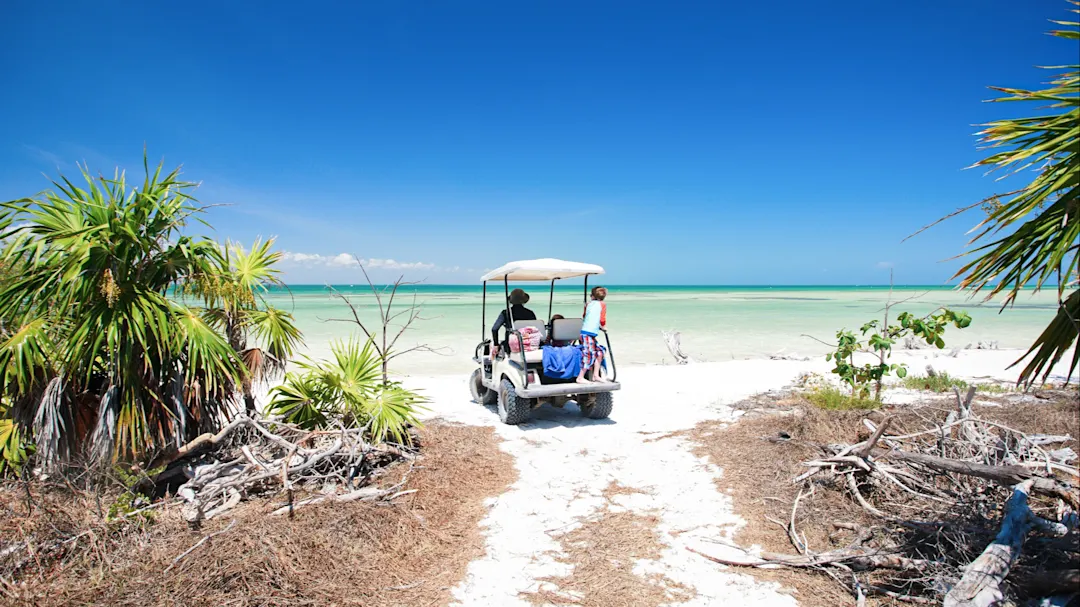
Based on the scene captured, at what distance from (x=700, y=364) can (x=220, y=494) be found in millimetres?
10154

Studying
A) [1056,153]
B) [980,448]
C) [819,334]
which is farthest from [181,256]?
[819,334]

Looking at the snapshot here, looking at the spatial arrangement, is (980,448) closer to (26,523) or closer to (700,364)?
(26,523)

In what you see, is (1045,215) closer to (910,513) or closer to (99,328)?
(910,513)

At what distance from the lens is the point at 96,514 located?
11.0 ft

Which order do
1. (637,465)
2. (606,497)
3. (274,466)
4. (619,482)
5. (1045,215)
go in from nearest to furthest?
(1045,215)
(274,466)
(606,497)
(619,482)
(637,465)

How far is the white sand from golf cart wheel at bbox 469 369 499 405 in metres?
0.18

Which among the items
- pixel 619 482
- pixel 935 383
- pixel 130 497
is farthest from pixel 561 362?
pixel 935 383

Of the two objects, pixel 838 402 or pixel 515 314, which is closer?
pixel 838 402

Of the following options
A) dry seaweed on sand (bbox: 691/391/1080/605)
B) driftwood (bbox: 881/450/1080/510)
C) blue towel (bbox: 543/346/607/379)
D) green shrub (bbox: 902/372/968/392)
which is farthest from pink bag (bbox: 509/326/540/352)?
green shrub (bbox: 902/372/968/392)

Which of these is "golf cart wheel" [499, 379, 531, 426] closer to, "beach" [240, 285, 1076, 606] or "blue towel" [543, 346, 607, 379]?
"beach" [240, 285, 1076, 606]

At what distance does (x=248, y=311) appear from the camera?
4.66m

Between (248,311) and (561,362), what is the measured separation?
3574 millimetres

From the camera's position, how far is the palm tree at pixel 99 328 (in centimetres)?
353

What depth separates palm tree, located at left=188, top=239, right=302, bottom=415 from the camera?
4379 millimetres
